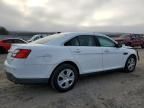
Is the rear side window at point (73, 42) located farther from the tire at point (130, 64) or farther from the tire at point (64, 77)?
the tire at point (130, 64)

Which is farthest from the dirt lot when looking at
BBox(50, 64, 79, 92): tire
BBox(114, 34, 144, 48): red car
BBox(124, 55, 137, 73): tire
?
BBox(114, 34, 144, 48): red car

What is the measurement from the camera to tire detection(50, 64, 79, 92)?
5.28 metres

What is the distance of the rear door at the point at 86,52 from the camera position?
19.0 ft

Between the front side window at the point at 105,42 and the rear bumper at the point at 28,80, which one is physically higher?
the front side window at the point at 105,42

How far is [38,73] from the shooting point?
5.04 meters

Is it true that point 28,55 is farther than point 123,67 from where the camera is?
No

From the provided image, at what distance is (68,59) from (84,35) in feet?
3.78

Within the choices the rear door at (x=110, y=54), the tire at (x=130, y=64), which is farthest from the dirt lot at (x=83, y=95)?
the tire at (x=130, y=64)

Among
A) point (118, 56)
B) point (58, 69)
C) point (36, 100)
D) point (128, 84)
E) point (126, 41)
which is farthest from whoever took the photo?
point (126, 41)

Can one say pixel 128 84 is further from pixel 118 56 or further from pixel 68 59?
pixel 68 59

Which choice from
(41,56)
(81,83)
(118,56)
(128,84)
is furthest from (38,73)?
(118,56)

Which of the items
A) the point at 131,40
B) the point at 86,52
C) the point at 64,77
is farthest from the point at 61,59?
the point at 131,40

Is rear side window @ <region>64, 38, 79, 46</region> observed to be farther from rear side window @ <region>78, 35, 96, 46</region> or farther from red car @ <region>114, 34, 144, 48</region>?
red car @ <region>114, 34, 144, 48</region>

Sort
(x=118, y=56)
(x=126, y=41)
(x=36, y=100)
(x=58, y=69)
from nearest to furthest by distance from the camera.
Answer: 1. (x=36, y=100)
2. (x=58, y=69)
3. (x=118, y=56)
4. (x=126, y=41)
